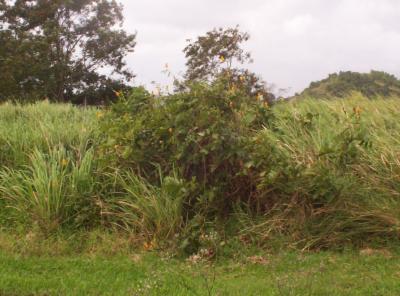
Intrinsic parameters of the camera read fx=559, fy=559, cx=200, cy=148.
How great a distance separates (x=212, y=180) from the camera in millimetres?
6418

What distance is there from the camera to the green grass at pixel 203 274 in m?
4.52

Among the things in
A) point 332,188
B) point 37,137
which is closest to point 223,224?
point 332,188

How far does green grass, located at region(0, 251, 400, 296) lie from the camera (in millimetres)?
4523

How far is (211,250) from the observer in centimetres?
565

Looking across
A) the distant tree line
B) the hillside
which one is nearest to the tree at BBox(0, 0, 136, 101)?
the distant tree line

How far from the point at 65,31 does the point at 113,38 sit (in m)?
2.52

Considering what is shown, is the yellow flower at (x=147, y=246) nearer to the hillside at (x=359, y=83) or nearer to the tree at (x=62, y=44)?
the hillside at (x=359, y=83)

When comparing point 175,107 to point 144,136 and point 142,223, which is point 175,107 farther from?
point 142,223

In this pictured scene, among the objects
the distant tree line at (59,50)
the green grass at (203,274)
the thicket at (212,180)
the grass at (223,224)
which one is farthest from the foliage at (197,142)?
the distant tree line at (59,50)

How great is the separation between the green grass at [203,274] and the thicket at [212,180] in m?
0.40

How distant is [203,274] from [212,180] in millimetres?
2155

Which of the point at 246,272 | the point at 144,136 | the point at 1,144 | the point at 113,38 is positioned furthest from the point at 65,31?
the point at 246,272

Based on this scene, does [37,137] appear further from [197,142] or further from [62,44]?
[62,44]

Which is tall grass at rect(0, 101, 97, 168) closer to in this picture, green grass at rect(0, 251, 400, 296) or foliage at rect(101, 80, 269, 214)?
foliage at rect(101, 80, 269, 214)
